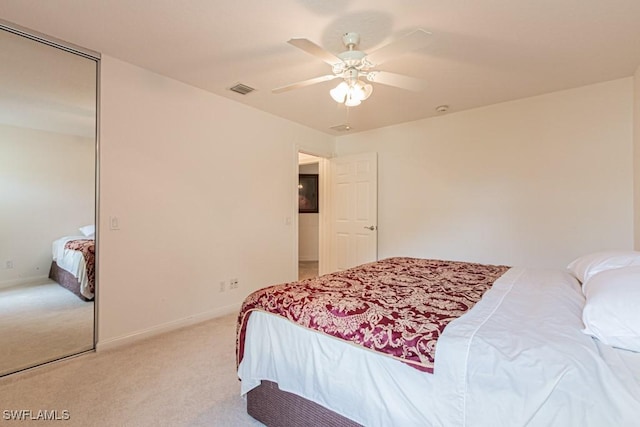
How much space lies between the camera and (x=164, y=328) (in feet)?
9.44

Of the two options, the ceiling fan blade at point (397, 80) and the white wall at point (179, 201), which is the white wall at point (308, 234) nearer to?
the white wall at point (179, 201)

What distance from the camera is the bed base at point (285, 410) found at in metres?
1.37

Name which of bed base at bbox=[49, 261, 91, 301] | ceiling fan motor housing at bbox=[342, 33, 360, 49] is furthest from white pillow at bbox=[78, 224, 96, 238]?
ceiling fan motor housing at bbox=[342, 33, 360, 49]

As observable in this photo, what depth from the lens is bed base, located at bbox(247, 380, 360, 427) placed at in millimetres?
1370

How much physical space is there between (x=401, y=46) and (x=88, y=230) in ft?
8.77

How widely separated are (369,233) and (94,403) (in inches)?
138

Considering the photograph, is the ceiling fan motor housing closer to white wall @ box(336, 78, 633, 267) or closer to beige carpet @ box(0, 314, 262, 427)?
white wall @ box(336, 78, 633, 267)

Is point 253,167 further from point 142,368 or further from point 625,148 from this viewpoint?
point 625,148

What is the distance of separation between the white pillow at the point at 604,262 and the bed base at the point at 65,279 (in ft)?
11.5

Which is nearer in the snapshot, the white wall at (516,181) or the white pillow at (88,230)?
the white pillow at (88,230)

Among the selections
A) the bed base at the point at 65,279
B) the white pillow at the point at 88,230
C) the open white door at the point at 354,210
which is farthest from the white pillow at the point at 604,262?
the bed base at the point at 65,279

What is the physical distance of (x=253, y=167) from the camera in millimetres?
3736

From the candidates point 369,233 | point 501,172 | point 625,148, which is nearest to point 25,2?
point 369,233
